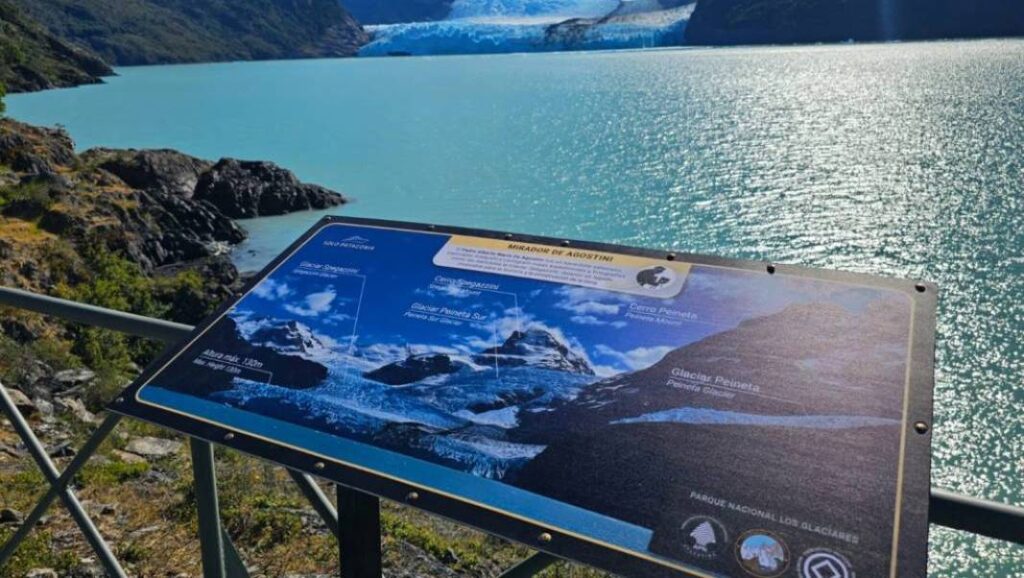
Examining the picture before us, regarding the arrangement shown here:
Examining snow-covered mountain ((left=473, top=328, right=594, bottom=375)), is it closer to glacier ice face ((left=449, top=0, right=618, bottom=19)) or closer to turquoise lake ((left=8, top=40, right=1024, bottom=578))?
turquoise lake ((left=8, top=40, right=1024, bottom=578))

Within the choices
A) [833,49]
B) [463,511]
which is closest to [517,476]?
[463,511]

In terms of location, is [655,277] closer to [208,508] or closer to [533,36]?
[208,508]

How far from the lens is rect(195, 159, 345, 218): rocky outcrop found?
32.9 metres

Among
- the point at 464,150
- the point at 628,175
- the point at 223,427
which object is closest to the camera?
the point at 223,427

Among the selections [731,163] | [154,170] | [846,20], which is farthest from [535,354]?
[846,20]

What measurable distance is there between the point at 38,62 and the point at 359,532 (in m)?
92.2

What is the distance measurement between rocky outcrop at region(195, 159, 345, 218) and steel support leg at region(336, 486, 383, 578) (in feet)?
106

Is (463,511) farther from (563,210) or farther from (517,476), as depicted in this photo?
(563,210)

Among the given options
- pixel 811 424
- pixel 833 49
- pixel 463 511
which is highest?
pixel 811 424

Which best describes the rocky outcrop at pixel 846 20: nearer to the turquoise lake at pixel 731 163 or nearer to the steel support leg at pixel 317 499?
the turquoise lake at pixel 731 163

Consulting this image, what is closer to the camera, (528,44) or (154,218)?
(154,218)

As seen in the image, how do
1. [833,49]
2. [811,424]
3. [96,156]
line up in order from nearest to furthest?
[811,424] → [96,156] → [833,49]

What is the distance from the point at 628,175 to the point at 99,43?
11484 centimetres

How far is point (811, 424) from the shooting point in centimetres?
172
